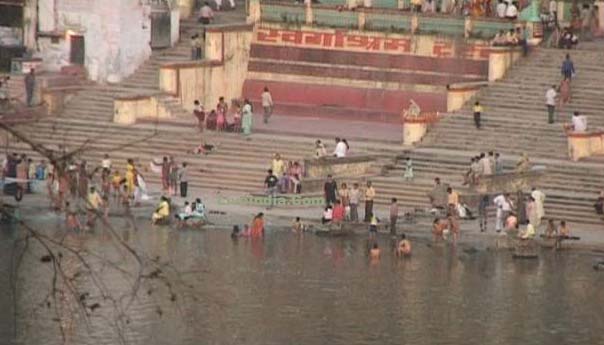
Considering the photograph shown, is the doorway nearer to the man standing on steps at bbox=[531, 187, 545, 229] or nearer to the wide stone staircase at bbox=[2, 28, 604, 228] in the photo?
the wide stone staircase at bbox=[2, 28, 604, 228]

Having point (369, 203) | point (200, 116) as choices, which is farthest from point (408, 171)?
point (200, 116)

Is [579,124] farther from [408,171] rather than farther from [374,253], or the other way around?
[374,253]

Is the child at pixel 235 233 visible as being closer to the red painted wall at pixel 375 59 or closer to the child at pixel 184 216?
the child at pixel 184 216

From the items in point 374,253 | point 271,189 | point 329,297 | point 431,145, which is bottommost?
point 329,297

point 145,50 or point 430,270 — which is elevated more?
point 145,50

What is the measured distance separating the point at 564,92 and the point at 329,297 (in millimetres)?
14570

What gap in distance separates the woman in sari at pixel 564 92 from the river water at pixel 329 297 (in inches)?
336

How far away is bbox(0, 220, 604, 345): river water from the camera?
3934cm

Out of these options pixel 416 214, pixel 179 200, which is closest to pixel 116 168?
pixel 179 200

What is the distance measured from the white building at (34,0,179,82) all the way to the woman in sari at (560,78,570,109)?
11.6 m

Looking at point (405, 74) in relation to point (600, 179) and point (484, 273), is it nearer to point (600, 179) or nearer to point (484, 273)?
point (600, 179)

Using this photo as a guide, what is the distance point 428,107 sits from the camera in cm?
5903

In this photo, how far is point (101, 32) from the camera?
2461 inches

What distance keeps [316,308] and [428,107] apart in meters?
17.6
